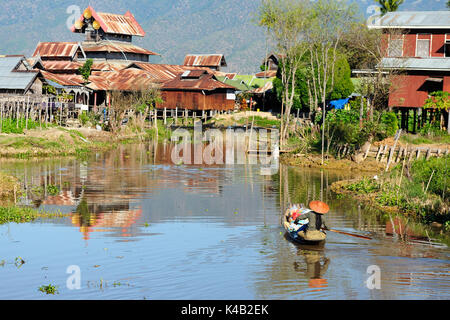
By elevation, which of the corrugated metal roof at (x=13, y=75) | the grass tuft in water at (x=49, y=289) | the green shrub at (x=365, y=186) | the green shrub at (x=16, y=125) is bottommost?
the grass tuft in water at (x=49, y=289)

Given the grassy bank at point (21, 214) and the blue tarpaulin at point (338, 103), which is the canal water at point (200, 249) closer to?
the grassy bank at point (21, 214)

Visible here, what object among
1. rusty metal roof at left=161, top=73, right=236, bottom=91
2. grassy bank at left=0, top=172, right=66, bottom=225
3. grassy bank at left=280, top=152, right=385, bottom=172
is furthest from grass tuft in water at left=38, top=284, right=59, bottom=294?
rusty metal roof at left=161, top=73, right=236, bottom=91

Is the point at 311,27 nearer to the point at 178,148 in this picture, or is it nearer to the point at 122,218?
the point at 178,148

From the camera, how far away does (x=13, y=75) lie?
4725 cm

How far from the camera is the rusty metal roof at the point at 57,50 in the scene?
69500 mm

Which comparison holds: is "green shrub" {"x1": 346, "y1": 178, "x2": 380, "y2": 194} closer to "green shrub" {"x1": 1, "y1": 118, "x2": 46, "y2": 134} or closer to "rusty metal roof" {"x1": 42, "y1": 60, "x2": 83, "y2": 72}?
"green shrub" {"x1": 1, "y1": 118, "x2": 46, "y2": 134}

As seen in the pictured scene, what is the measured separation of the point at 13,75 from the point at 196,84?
22140 mm

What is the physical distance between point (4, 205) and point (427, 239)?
13684mm

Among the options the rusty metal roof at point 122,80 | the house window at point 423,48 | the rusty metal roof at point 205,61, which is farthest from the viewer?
the rusty metal roof at point 205,61

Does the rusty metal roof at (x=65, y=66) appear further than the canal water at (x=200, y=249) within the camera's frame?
Yes

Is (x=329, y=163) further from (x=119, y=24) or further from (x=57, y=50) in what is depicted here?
(x=119, y=24)

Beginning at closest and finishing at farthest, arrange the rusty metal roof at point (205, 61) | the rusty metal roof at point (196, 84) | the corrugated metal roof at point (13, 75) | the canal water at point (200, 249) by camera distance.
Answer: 1. the canal water at point (200, 249)
2. the corrugated metal roof at point (13, 75)
3. the rusty metal roof at point (196, 84)
4. the rusty metal roof at point (205, 61)

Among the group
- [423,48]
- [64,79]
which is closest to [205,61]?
[64,79]

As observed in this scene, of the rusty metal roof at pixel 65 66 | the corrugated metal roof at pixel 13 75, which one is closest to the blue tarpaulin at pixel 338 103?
the corrugated metal roof at pixel 13 75
